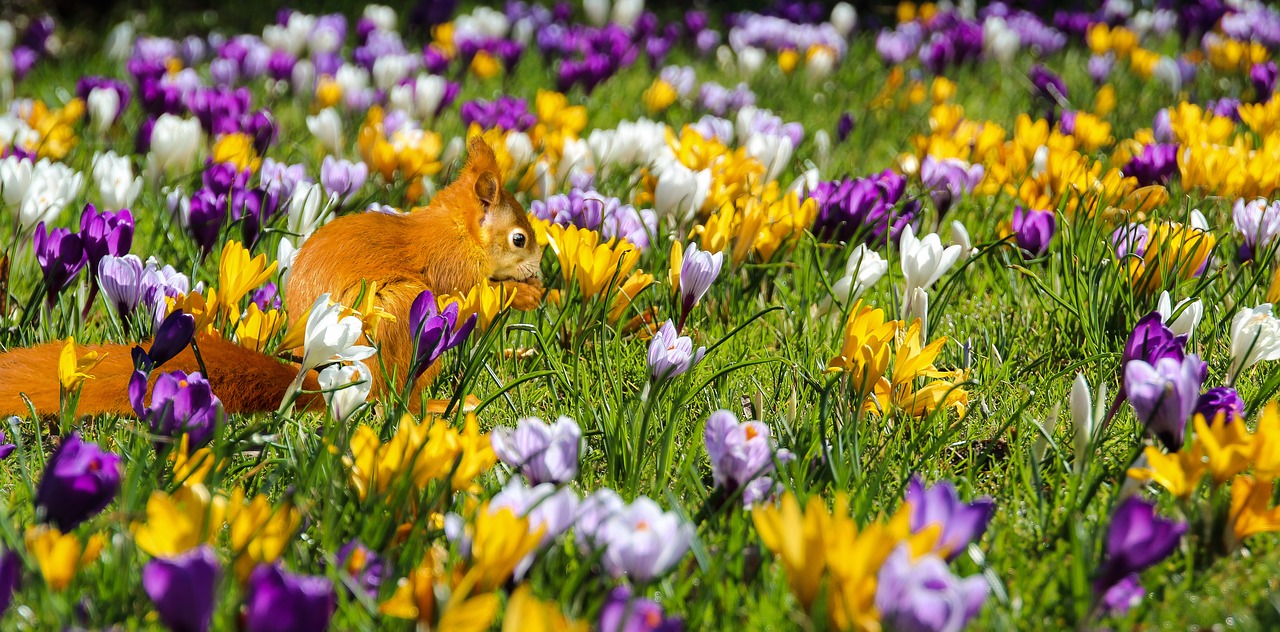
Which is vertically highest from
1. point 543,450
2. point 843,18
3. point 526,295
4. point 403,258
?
point 543,450

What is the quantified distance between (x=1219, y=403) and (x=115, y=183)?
106 inches

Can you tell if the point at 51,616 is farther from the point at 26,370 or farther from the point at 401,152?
the point at 401,152


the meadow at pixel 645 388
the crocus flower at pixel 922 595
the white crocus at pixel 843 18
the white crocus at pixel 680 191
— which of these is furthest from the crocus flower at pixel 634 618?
the white crocus at pixel 843 18

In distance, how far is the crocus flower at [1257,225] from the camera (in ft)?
9.02

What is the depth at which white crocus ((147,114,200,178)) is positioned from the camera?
355 centimetres

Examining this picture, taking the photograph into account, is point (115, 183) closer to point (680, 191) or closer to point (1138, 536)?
point (680, 191)

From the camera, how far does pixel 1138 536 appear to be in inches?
58.3

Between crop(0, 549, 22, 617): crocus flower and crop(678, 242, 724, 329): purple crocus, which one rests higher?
crop(0, 549, 22, 617): crocus flower

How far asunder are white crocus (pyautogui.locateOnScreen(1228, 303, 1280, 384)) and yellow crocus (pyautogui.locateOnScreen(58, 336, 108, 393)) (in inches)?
81.2

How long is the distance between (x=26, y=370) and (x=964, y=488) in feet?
5.48

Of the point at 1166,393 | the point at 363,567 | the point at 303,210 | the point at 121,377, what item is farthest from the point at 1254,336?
the point at 303,210

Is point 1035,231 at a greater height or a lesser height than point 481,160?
lesser

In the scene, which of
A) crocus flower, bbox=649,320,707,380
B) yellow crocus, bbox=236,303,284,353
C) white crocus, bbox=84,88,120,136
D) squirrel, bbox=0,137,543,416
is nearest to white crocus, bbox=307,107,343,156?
white crocus, bbox=84,88,120,136

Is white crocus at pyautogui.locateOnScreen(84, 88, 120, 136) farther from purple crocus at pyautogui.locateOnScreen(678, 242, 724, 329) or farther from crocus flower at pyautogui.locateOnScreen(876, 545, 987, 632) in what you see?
crocus flower at pyautogui.locateOnScreen(876, 545, 987, 632)
